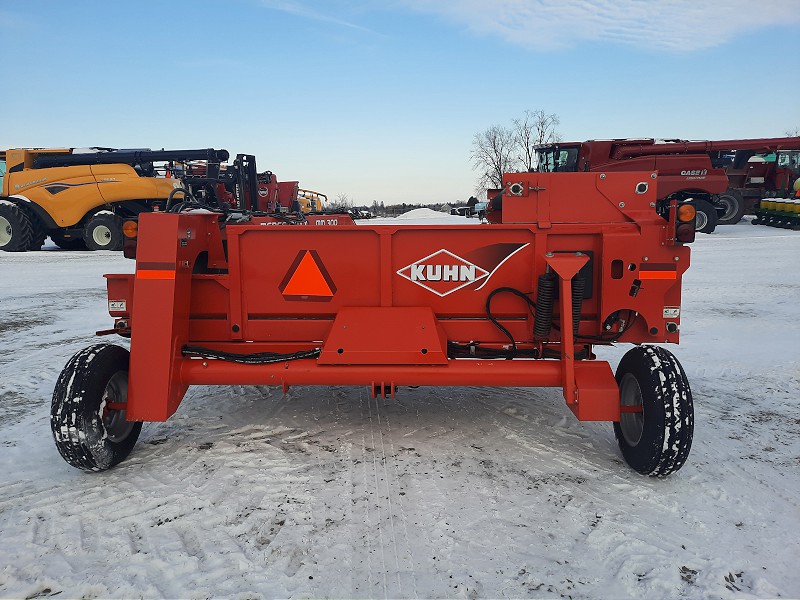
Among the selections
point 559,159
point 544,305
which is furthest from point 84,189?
point 544,305

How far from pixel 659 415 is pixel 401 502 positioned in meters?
1.50

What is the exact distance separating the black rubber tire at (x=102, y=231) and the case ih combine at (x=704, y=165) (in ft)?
48.4

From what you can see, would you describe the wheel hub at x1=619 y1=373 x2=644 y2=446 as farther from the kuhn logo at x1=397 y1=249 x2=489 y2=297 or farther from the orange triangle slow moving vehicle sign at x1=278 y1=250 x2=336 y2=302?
the orange triangle slow moving vehicle sign at x1=278 y1=250 x2=336 y2=302

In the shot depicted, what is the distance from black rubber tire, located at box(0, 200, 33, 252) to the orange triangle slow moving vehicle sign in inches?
678

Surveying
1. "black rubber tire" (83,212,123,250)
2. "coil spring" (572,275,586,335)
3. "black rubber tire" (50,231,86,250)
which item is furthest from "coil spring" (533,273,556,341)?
"black rubber tire" (50,231,86,250)

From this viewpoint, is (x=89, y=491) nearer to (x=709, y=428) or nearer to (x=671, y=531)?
(x=671, y=531)

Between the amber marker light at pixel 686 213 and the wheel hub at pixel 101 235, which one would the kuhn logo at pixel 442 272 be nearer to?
the amber marker light at pixel 686 213

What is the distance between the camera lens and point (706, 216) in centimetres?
1938

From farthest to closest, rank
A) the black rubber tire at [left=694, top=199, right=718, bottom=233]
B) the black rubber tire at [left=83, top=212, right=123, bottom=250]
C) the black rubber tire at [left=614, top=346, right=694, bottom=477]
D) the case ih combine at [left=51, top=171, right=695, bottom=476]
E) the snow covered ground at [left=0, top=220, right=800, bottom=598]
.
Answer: the black rubber tire at [left=694, top=199, right=718, bottom=233], the black rubber tire at [left=83, top=212, right=123, bottom=250], the case ih combine at [left=51, top=171, right=695, bottom=476], the black rubber tire at [left=614, top=346, right=694, bottom=477], the snow covered ground at [left=0, top=220, right=800, bottom=598]

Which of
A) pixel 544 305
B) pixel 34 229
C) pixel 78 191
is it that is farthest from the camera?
pixel 34 229

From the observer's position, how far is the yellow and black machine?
16.6m

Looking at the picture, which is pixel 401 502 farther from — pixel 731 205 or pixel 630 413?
pixel 731 205

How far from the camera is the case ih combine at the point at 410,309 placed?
10.5ft

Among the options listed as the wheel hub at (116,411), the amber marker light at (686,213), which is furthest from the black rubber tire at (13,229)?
the amber marker light at (686,213)
